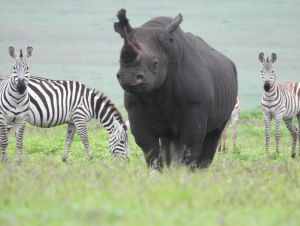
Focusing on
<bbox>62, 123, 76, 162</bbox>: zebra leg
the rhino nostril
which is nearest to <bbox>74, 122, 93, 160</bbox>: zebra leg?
<bbox>62, 123, 76, 162</bbox>: zebra leg

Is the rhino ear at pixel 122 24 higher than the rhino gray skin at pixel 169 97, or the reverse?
the rhino ear at pixel 122 24

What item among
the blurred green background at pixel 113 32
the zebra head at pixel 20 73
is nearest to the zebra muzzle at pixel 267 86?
the zebra head at pixel 20 73

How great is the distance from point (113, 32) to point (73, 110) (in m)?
19.4

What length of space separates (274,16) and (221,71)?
27.5 m

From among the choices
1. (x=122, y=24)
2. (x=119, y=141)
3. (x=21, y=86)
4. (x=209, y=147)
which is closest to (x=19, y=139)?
(x=21, y=86)

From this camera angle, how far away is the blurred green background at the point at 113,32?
2983 cm

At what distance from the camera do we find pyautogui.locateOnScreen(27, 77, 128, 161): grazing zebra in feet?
49.3

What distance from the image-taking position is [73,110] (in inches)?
610

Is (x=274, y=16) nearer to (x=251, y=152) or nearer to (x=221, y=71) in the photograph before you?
(x=251, y=152)

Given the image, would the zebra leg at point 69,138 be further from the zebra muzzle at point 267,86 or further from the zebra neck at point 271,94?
the zebra neck at point 271,94

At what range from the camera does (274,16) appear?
3641cm

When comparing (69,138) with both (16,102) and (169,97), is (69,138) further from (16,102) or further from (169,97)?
(169,97)

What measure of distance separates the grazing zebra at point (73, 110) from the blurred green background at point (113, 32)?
38.6ft

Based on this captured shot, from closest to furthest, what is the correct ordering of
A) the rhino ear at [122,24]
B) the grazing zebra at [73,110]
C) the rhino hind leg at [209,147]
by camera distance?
the rhino ear at [122,24] < the rhino hind leg at [209,147] < the grazing zebra at [73,110]
